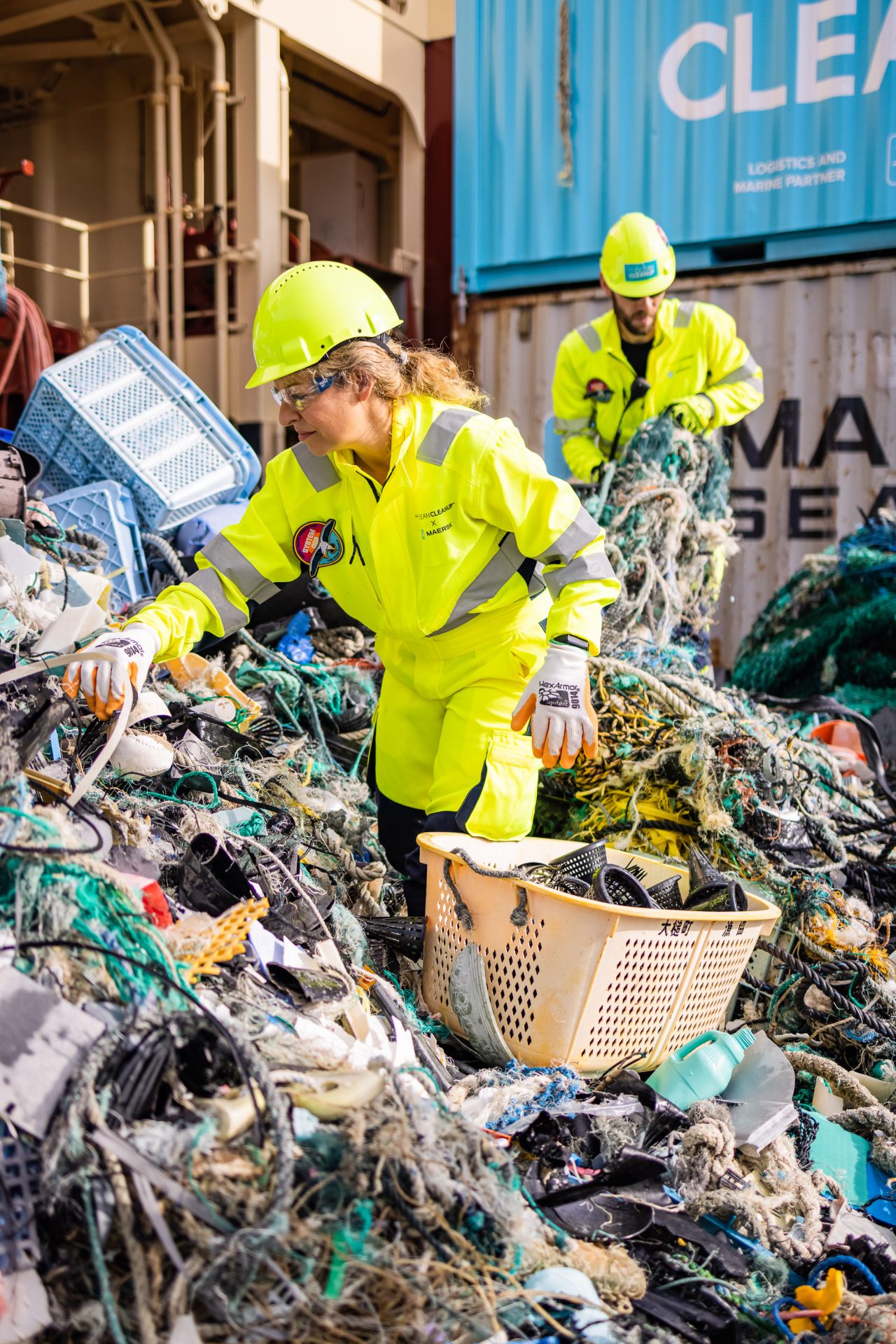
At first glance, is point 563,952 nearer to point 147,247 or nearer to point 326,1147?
point 326,1147

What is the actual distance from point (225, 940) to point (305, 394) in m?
1.17

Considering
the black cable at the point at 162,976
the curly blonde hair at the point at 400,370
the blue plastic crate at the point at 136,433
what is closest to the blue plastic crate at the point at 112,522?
the blue plastic crate at the point at 136,433

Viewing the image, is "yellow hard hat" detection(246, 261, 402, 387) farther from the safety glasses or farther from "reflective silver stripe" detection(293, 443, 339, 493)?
"reflective silver stripe" detection(293, 443, 339, 493)

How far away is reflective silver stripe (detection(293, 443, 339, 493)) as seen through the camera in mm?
2732

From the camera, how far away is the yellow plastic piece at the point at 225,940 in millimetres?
1857

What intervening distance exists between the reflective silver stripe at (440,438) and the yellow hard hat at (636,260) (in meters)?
2.91

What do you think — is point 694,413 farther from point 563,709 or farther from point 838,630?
point 563,709

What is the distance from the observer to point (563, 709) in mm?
2363

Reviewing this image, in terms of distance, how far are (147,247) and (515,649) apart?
21.6 feet

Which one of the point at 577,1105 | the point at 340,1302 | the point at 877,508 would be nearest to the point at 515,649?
the point at 577,1105

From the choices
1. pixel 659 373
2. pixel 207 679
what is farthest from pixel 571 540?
pixel 659 373

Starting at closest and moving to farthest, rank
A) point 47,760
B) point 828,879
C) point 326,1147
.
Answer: point 326,1147, point 47,760, point 828,879

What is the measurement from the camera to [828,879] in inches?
132

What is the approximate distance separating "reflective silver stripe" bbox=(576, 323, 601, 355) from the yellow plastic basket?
3542mm
